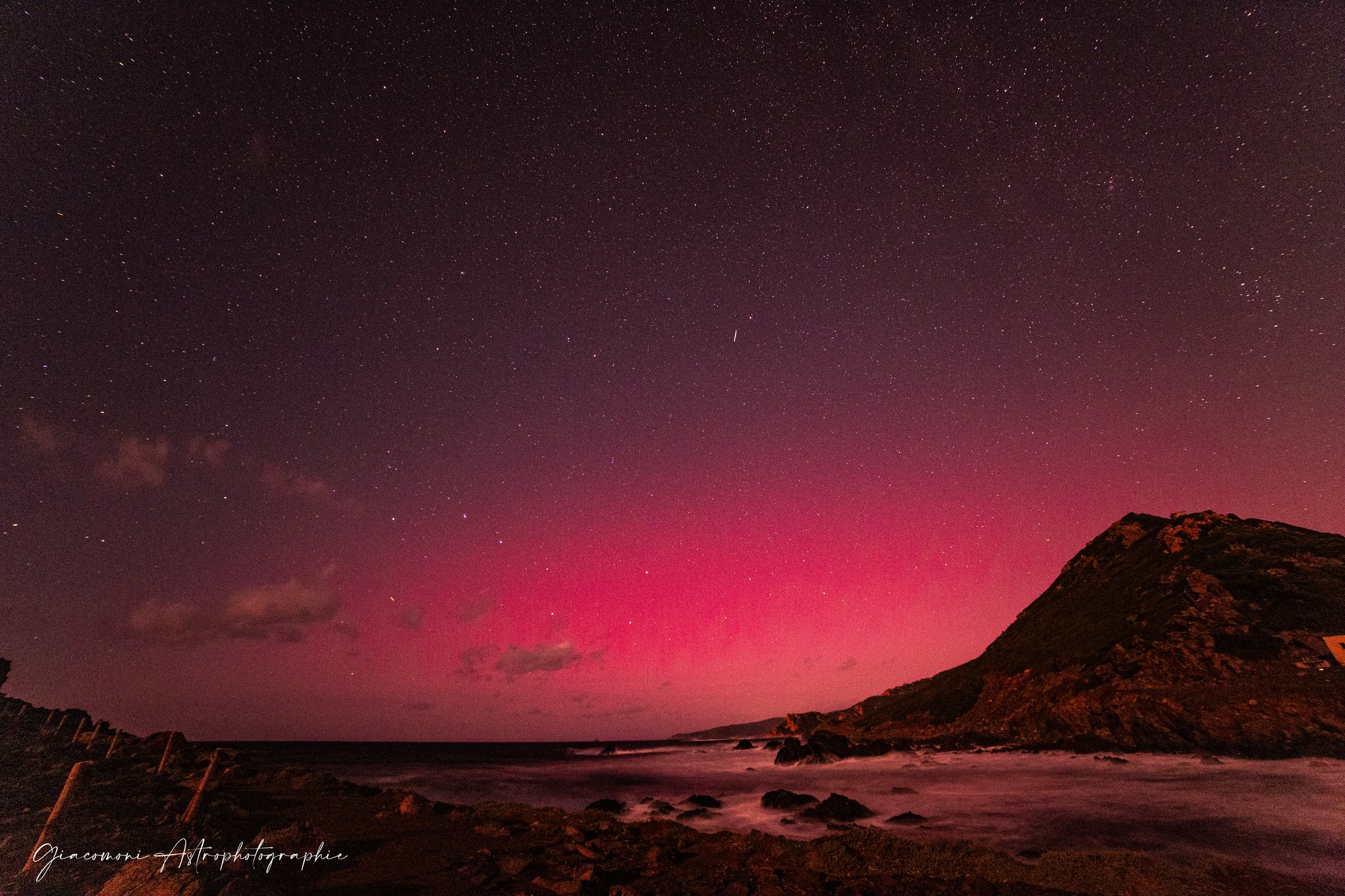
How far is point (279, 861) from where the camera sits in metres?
17.2

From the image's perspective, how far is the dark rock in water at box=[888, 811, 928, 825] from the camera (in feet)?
100

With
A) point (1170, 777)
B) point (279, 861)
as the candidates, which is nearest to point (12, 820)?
point (279, 861)

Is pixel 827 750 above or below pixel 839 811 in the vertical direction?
above

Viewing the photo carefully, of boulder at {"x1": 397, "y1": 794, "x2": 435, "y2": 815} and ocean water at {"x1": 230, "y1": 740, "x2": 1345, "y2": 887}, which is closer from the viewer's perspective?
ocean water at {"x1": 230, "y1": 740, "x2": 1345, "y2": 887}

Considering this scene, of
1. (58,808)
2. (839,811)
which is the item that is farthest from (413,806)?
(839,811)

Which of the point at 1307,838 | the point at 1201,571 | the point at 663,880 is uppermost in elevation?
the point at 1201,571

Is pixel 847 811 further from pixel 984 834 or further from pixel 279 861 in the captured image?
pixel 279 861

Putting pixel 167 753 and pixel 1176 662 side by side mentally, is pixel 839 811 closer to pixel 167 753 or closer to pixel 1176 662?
pixel 167 753

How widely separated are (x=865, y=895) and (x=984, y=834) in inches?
679

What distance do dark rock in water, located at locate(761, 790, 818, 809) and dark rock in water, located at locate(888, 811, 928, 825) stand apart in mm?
5804

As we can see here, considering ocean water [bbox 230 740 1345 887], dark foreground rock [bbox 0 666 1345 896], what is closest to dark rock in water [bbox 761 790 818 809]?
ocean water [bbox 230 740 1345 887]

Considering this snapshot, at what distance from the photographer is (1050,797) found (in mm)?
39625

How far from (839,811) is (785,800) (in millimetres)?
7886

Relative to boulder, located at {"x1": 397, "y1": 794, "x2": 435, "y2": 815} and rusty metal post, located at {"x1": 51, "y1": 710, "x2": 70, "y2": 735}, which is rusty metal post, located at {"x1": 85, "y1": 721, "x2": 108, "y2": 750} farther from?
boulder, located at {"x1": 397, "y1": 794, "x2": 435, "y2": 815}
